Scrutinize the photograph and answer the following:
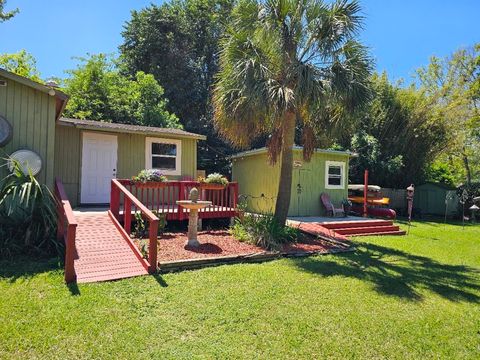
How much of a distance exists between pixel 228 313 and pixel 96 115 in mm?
16557

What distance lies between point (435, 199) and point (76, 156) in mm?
18313

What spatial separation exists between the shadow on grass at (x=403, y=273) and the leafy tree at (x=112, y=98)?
44.9 feet

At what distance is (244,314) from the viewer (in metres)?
4.33

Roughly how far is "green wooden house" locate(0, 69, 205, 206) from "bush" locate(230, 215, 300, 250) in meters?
3.57

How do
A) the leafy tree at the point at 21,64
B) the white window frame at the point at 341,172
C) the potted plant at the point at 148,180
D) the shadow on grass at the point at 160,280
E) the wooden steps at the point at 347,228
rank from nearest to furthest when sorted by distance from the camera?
the shadow on grass at the point at 160,280, the potted plant at the point at 148,180, the wooden steps at the point at 347,228, the white window frame at the point at 341,172, the leafy tree at the point at 21,64

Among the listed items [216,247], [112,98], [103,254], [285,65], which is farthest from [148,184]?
[112,98]

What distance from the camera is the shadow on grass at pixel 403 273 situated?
18.4 ft

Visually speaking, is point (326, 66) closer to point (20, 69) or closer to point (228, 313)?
point (228, 313)

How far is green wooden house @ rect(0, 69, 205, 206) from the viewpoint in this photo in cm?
726

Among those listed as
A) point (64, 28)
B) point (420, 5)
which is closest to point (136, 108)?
point (64, 28)

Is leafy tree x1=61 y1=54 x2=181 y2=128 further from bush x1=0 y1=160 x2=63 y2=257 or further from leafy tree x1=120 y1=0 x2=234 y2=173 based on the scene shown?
bush x1=0 y1=160 x2=63 y2=257

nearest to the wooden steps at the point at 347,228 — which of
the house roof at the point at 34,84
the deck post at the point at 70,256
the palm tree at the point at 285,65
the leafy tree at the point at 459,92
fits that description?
the palm tree at the point at 285,65

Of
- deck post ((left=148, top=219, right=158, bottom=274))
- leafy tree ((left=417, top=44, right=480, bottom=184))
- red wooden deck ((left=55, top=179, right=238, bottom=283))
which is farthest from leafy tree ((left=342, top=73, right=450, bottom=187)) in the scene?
deck post ((left=148, top=219, right=158, bottom=274))

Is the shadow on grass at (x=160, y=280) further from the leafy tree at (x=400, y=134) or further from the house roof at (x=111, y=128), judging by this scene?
the leafy tree at (x=400, y=134)
